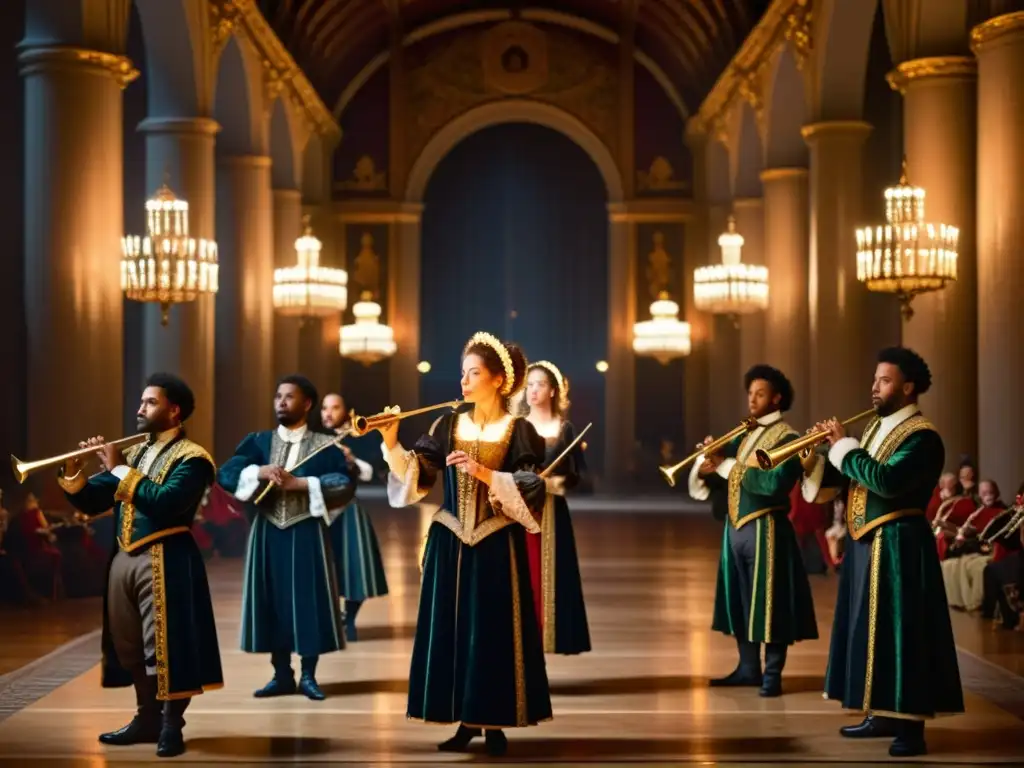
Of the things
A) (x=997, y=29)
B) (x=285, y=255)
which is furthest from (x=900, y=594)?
(x=285, y=255)

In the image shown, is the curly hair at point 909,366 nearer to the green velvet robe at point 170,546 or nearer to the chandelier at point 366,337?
the green velvet robe at point 170,546

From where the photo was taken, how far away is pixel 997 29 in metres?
11.5

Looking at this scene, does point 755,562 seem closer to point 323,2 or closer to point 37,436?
point 37,436

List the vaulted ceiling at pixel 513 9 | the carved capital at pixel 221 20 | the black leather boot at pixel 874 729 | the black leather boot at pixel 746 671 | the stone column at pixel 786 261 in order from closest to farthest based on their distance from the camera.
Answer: the black leather boot at pixel 874 729 < the black leather boot at pixel 746 671 < the carved capital at pixel 221 20 < the stone column at pixel 786 261 < the vaulted ceiling at pixel 513 9

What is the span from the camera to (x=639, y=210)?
2662 cm

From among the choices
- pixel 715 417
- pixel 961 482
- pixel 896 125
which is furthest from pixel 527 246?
pixel 961 482

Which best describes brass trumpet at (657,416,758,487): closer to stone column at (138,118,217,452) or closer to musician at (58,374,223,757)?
musician at (58,374,223,757)

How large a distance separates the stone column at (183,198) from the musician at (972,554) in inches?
292

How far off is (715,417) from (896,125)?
220 inches

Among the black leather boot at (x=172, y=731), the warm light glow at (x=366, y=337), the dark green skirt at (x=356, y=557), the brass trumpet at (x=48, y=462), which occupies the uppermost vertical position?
the warm light glow at (x=366, y=337)

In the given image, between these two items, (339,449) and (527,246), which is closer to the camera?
(339,449)

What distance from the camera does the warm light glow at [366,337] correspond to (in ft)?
80.7

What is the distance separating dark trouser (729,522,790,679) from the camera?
8125mm

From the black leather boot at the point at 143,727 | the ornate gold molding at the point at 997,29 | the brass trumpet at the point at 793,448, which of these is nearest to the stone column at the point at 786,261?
the ornate gold molding at the point at 997,29
